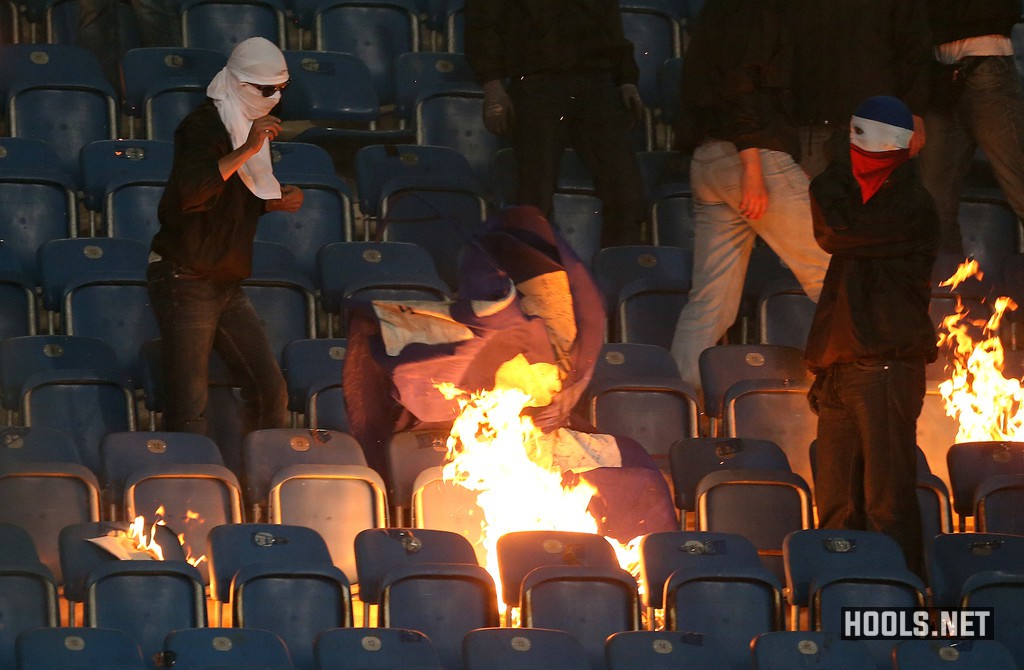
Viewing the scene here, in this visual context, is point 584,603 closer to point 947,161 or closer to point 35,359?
point 35,359

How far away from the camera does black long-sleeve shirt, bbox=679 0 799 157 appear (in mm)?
7418

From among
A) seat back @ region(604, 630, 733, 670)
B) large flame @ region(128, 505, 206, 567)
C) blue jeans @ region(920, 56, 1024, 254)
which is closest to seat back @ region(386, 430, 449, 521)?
large flame @ region(128, 505, 206, 567)

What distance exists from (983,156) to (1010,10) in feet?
3.49

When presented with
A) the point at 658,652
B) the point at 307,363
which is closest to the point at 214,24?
the point at 307,363

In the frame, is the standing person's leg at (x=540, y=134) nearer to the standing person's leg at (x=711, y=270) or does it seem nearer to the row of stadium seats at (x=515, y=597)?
the standing person's leg at (x=711, y=270)

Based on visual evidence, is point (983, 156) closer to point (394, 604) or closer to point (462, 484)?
point (462, 484)

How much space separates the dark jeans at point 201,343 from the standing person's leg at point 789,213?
196 cm

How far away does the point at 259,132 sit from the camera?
6531mm

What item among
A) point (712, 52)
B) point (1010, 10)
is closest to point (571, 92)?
point (712, 52)

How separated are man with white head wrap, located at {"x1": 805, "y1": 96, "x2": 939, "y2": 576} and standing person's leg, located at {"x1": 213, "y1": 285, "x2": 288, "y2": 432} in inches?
71.7

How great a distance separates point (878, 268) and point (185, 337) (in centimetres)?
230

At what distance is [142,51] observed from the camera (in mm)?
8664

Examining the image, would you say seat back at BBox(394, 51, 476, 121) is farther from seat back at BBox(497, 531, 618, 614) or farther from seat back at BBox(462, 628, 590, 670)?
seat back at BBox(462, 628, 590, 670)

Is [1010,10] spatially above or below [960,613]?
above
